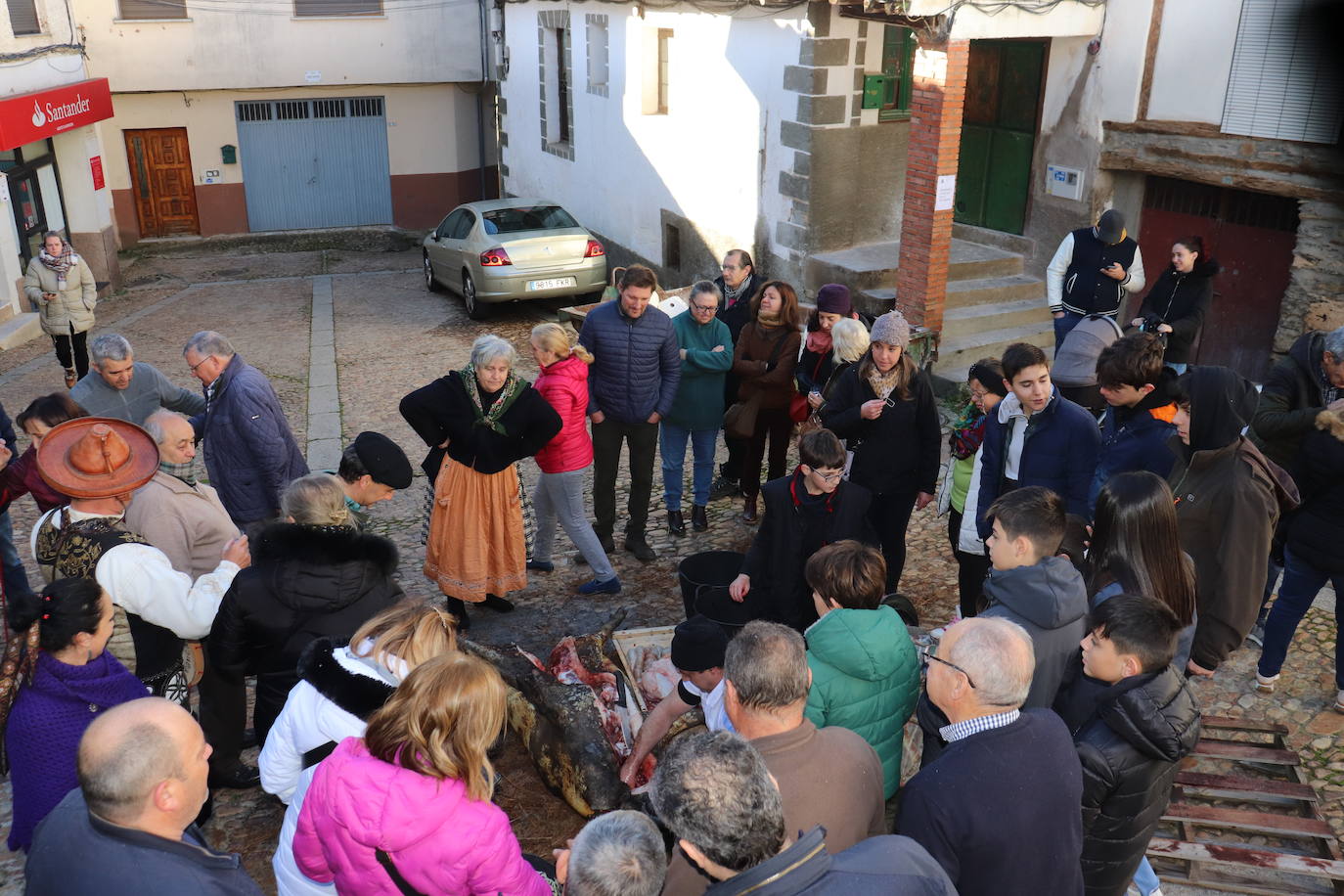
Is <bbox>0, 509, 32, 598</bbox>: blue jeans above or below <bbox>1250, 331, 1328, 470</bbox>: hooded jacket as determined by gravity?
below

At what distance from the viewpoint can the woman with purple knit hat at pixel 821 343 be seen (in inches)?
281

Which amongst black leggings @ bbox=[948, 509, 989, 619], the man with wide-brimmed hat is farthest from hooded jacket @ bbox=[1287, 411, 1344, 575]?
the man with wide-brimmed hat

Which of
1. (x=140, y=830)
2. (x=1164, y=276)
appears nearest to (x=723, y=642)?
(x=140, y=830)

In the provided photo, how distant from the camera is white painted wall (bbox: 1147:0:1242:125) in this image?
946 cm

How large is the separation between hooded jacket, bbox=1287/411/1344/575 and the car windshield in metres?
11.2

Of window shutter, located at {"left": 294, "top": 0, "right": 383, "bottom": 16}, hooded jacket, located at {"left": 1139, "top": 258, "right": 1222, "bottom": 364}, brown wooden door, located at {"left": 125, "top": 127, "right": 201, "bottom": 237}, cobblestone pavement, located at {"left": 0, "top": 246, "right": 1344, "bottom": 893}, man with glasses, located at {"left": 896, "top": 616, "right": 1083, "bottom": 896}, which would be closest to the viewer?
man with glasses, located at {"left": 896, "top": 616, "right": 1083, "bottom": 896}

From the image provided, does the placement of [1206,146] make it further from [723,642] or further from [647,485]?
[723,642]

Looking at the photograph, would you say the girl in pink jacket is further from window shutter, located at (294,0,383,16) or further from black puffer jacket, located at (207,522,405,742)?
window shutter, located at (294,0,383,16)

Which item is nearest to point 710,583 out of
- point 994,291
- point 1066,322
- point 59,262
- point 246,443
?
point 246,443

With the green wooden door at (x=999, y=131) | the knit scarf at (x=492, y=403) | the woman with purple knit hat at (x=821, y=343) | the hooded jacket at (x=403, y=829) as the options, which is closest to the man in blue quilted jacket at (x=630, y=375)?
the woman with purple knit hat at (x=821, y=343)

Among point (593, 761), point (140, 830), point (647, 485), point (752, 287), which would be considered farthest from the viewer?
point (752, 287)

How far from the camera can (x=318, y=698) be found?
3.39m

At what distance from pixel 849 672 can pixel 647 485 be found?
3.94 metres

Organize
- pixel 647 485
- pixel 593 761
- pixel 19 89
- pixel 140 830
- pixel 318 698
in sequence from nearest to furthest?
pixel 140 830 < pixel 318 698 < pixel 593 761 < pixel 647 485 < pixel 19 89
